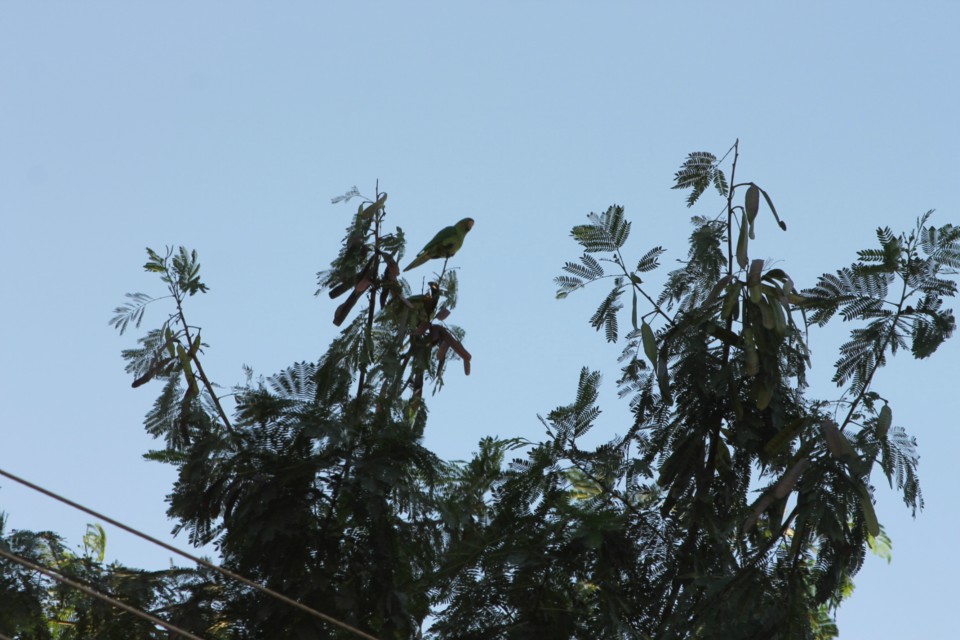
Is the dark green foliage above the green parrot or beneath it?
beneath

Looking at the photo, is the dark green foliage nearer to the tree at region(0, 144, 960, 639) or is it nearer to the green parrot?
the tree at region(0, 144, 960, 639)

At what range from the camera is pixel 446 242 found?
8.10 m

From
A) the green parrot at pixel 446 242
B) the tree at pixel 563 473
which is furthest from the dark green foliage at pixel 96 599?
the green parrot at pixel 446 242

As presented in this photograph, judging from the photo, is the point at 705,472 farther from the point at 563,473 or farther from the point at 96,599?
the point at 96,599

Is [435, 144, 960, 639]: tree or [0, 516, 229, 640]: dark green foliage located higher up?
[435, 144, 960, 639]: tree

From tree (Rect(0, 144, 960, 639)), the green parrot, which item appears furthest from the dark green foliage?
the green parrot

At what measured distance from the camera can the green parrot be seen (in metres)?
8.10

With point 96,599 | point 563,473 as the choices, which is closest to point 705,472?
point 563,473

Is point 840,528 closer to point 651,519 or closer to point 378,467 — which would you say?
point 651,519

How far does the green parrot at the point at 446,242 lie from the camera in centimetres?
810

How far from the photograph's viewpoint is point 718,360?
768 cm

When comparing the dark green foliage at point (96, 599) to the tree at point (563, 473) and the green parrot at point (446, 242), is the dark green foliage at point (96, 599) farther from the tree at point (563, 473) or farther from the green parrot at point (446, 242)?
the green parrot at point (446, 242)

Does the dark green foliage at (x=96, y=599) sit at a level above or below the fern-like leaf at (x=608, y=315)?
below

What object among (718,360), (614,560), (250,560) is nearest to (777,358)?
(718,360)
